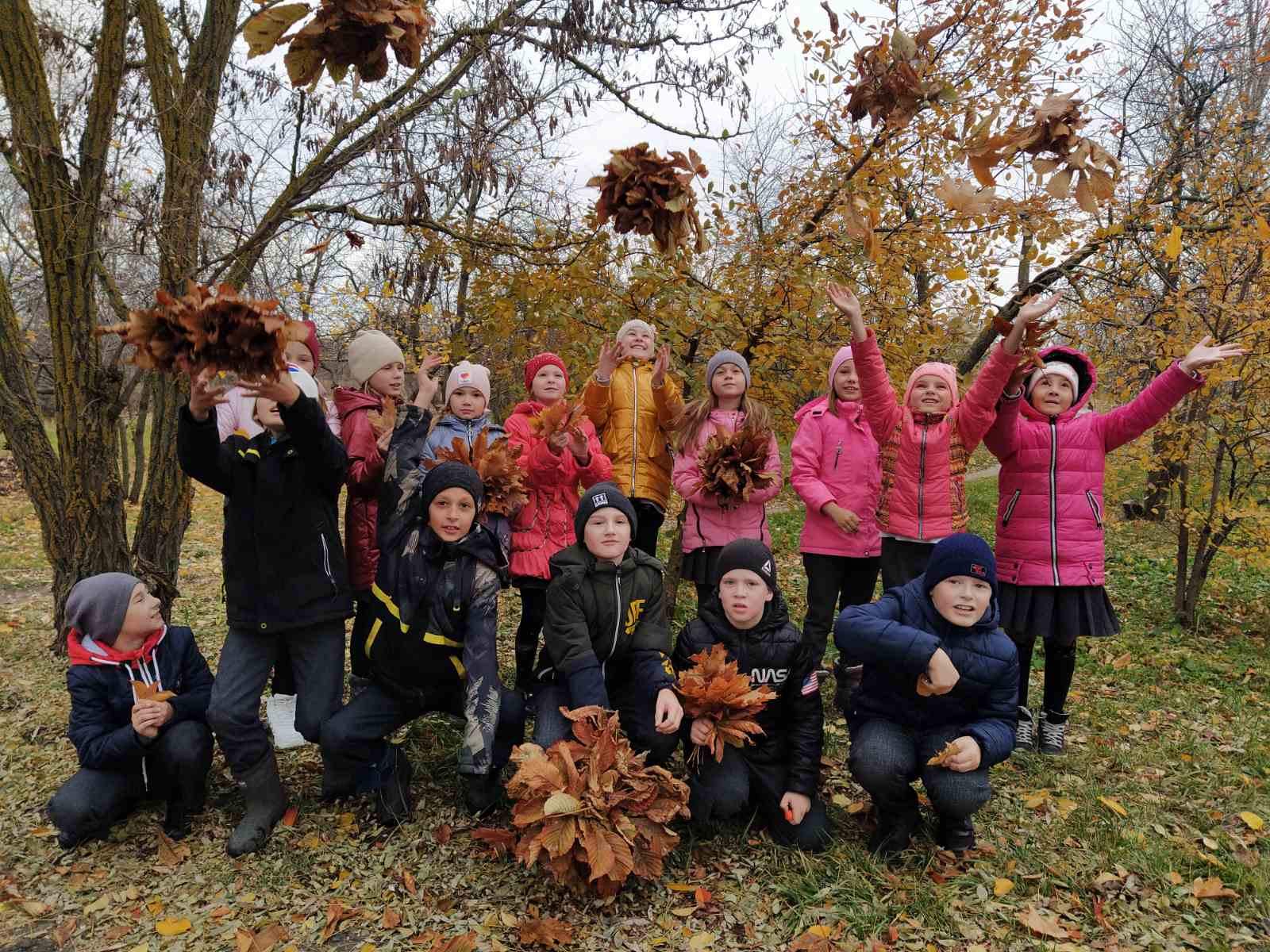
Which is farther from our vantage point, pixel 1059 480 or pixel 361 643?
pixel 1059 480

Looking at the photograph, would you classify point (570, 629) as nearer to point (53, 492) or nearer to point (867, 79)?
point (867, 79)

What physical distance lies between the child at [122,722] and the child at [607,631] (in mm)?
1477

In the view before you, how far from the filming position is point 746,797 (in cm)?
304

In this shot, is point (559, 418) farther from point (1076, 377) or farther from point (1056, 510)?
point (1076, 377)

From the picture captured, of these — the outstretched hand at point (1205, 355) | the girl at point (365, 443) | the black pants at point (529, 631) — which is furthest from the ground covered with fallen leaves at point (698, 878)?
the outstretched hand at point (1205, 355)

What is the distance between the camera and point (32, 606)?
254 inches

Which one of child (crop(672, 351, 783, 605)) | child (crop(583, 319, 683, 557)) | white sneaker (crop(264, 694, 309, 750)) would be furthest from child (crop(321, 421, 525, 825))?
child (crop(672, 351, 783, 605))

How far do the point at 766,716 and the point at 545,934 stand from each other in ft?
3.91

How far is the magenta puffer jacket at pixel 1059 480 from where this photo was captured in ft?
12.1

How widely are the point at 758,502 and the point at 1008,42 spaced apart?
3.94 metres

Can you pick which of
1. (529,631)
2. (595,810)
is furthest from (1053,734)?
(529,631)

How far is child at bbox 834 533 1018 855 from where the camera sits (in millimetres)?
A: 2855

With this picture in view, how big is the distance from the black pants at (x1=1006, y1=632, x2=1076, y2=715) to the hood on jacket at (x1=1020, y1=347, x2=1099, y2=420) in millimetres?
1107

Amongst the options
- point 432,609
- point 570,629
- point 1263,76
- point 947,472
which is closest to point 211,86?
point 432,609
